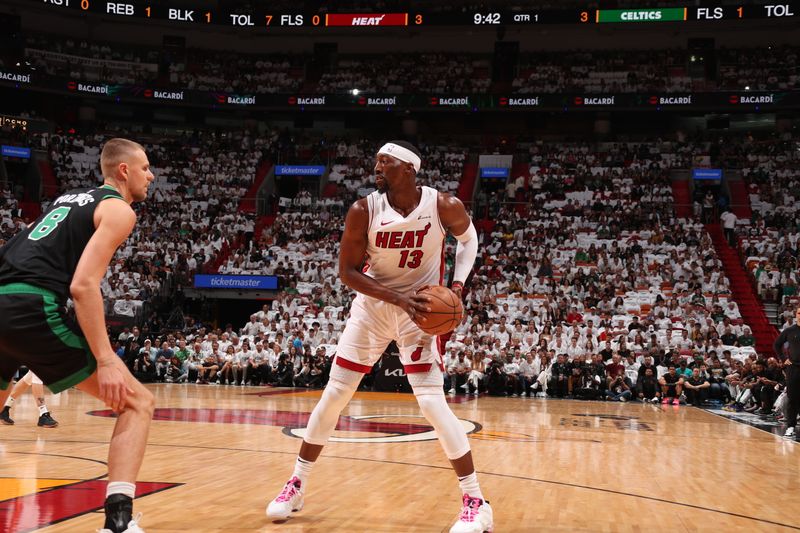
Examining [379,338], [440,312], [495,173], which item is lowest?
[379,338]

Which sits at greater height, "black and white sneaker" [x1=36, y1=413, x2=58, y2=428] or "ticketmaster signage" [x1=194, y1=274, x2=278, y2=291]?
"ticketmaster signage" [x1=194, y1=274, x2=278, y2=291]

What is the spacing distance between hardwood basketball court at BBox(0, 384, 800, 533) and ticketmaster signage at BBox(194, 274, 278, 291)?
12.2 meters

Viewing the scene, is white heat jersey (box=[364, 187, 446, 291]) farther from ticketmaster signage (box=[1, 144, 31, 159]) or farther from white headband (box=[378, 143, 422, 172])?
ticketmaster signage (box=[1, 144, 31, 159])

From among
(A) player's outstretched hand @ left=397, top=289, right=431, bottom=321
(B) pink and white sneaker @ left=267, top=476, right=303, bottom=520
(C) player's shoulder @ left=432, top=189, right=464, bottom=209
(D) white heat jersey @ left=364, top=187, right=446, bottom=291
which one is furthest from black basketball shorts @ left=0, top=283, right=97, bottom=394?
(C) player's shoulder @ left=432, top=189, right=464, bottom=209

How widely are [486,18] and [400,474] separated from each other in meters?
29.1

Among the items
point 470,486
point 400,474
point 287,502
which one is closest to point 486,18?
point 400,474

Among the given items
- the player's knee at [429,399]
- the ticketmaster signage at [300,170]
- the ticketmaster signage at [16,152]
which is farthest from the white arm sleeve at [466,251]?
the ticketmaster signage at [16,152]

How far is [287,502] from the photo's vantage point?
14.2ft

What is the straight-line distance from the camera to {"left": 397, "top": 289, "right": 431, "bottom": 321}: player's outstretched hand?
14.1 ft

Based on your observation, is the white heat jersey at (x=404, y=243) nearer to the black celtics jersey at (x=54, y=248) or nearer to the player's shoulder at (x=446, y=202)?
the player's shoulder at (x=446, y=202)

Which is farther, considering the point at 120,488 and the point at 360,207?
the point at 360,207

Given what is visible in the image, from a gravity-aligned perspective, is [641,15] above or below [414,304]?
above

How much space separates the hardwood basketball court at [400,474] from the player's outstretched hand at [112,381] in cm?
93

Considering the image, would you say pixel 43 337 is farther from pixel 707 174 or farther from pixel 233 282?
pixel 707 174
